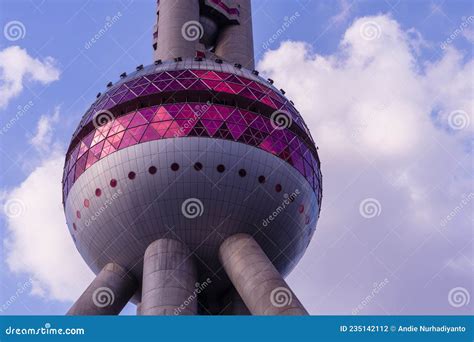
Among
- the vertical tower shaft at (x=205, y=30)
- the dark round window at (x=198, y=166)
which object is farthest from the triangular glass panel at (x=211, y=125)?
the vertical tower shaft at (x=205, y=30)

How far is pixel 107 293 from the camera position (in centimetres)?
2775

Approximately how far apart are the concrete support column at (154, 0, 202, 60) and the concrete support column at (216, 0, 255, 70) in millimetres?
1828

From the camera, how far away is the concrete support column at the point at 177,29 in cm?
3556

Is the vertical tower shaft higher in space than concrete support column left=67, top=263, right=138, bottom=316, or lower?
higher

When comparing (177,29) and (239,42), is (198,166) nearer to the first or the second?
(177,29)

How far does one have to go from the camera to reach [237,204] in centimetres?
2688

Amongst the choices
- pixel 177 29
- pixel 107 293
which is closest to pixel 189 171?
pixel 107 293

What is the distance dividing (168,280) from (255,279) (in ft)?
11.2

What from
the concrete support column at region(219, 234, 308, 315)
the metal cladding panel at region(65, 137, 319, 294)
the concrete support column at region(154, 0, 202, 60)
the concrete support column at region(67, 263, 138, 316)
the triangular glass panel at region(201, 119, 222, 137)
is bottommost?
the concrete support column at region(219, 234, 308, 315)

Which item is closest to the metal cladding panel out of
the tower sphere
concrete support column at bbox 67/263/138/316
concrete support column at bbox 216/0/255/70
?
the tower sphere

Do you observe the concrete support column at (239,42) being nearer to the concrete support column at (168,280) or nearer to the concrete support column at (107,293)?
the concrete support column at (168,280)

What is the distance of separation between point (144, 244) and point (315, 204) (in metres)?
8.13

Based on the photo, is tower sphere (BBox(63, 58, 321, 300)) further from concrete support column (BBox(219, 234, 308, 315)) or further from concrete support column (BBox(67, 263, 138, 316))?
concrete support column (BBox(219, 234, 308, 315))

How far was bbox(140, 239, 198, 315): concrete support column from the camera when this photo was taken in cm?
2531
